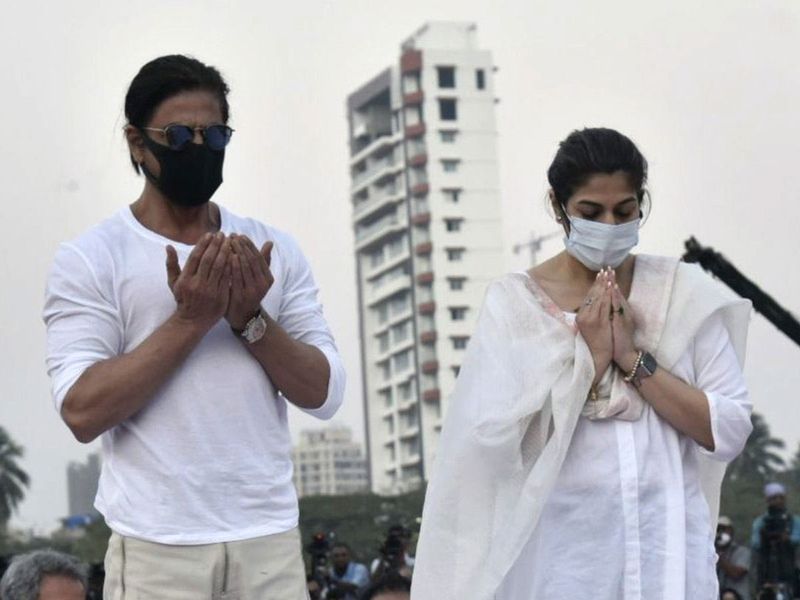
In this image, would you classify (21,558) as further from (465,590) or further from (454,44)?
(454,44)

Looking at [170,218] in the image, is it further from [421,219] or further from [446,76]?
[421,219]

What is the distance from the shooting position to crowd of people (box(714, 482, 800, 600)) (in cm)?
1639

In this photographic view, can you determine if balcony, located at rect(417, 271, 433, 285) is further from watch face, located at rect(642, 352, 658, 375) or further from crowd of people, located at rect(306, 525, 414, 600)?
watch face, located at rect(642, 352, 658, 375)

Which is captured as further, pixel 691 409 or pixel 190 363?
pixel 691 409

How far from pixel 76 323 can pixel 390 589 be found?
3314 mm

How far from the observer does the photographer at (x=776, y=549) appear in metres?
16.5

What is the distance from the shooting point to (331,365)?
5098 millimetres

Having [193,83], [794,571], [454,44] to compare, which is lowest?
[794,571]

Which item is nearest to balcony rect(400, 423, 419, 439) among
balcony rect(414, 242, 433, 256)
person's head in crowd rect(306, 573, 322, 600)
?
balcony rect(414, 242, 433, 256)

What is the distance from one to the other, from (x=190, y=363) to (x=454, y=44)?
175082 millimetres

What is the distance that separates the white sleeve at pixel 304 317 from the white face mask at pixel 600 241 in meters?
0.69

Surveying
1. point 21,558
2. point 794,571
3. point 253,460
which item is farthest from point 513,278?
point 794,571

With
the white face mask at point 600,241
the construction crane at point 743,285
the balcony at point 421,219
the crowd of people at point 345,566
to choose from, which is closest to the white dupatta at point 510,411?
the white face mask at point 600,241

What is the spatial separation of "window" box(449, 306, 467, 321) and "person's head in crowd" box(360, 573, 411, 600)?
16496 centimetres
